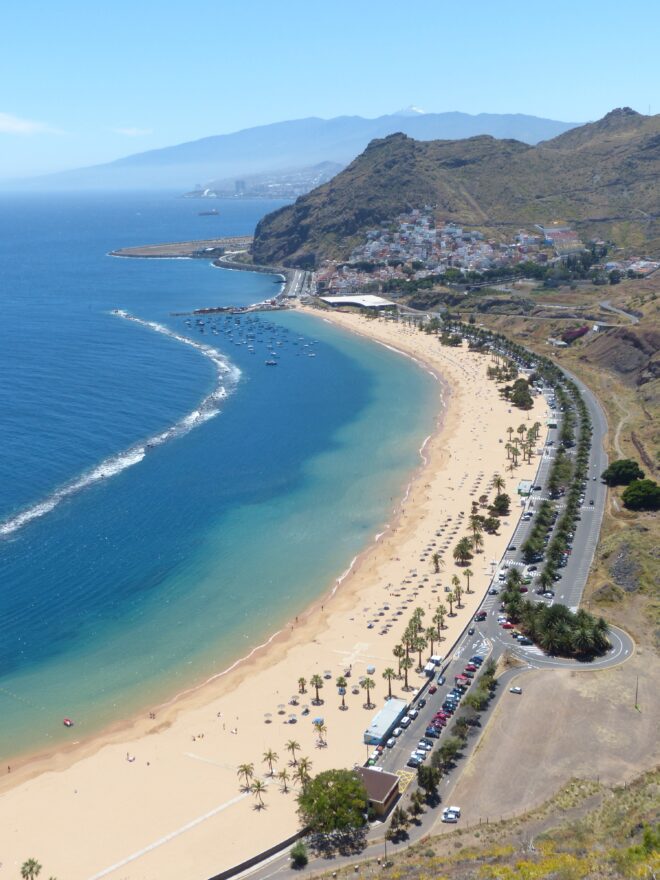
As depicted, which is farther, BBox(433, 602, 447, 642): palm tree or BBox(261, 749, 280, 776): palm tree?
BBox(433, 602, 447, 642): palm tree

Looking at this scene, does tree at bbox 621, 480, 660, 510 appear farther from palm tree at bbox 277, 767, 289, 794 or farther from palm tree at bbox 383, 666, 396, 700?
palm tree at bbox 277, 767, 289, 794

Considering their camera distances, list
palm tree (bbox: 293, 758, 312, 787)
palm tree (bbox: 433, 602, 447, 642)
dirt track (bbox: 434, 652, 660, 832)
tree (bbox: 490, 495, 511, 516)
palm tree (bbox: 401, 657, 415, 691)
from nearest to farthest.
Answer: dirt track (bbox: 434, 652, 660, 832) < palm tree (bbox: 293, 758, 312, 787) < palm tree (bbox: 401, 657, 415, 691) < palm tree (bbox: 433, 602, 447, 642) < tree (bbox: 490, 495, 511, 516)

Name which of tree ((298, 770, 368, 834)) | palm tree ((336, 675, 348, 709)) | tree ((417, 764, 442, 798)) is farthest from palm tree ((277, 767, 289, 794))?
tree ((417, 764, 442, 798))

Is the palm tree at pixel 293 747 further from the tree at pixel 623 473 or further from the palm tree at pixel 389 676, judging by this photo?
the tree at pixel 623 473

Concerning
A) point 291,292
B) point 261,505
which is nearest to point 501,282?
point 291,292

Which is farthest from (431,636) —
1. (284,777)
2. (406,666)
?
(284,777)

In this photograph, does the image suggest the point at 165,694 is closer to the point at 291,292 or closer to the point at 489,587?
the point at 489,587
